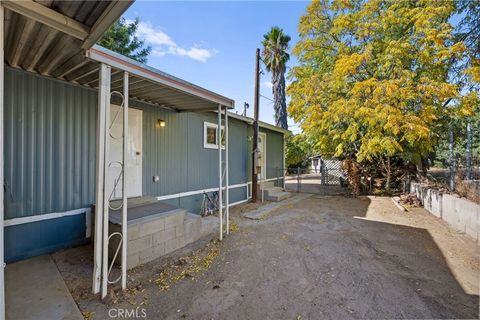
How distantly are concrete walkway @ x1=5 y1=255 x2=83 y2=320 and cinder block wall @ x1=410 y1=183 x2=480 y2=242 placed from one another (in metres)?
6.01

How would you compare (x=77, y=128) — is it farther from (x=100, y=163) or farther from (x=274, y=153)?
(x=274, y=153)

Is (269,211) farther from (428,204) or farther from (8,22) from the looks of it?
(8,22)

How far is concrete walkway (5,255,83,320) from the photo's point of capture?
210cm

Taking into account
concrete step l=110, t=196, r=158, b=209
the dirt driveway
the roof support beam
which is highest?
the roof support beam

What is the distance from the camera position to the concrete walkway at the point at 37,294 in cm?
210

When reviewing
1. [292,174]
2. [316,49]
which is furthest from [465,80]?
[292,174]

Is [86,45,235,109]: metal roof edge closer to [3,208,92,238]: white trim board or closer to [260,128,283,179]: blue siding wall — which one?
[3,208,92,238]: white trim board

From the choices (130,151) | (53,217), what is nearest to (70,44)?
(130,151)

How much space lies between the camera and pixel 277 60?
1731 centimetres

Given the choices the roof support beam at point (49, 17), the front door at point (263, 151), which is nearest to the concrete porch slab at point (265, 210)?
the front door at point (263, 151)

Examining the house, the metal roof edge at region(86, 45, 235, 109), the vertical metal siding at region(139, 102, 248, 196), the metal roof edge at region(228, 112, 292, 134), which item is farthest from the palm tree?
the metal roof edge at region(86, 45, 235, 109)

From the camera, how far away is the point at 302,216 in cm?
597

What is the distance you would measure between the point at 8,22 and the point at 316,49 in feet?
30.5

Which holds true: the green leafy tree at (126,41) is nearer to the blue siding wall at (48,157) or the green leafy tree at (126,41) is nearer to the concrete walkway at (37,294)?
the blue siding wall at (48,157)
